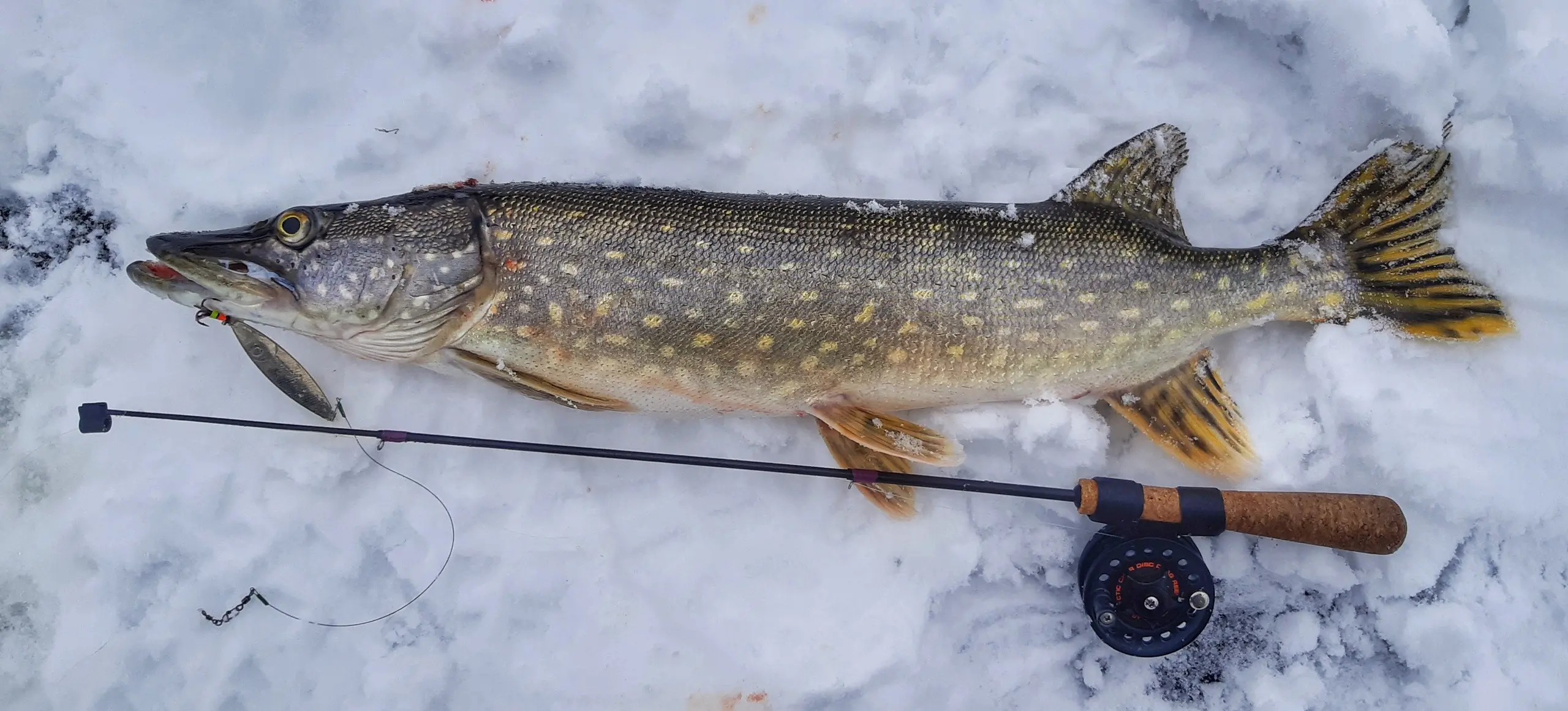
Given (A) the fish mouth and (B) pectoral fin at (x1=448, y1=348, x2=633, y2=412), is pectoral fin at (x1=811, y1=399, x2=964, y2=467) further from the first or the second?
(A) the fish mouth

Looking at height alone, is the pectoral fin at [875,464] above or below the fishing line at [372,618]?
above

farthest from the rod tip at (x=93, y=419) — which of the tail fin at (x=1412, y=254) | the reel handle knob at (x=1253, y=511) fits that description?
the tail fin at (x=1412, y=254)

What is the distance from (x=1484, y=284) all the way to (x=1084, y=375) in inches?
35.8

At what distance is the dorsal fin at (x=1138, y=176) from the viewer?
182cm

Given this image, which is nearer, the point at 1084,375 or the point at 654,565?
the point at 1084,375

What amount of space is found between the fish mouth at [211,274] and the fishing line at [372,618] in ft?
1.19

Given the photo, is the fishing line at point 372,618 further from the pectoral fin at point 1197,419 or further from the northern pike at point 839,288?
the pectoral fin at point 1197,419

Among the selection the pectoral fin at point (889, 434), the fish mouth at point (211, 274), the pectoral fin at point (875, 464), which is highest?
the pectoral fin at point (889, 434)

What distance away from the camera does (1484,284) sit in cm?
181

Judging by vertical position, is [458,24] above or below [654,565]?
above

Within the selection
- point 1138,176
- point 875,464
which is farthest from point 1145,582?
point 1138,176

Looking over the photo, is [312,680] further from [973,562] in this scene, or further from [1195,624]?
[1195,624]

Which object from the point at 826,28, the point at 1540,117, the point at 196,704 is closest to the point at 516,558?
the point at 196,704

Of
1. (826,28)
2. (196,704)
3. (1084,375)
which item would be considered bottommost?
(196,704)
